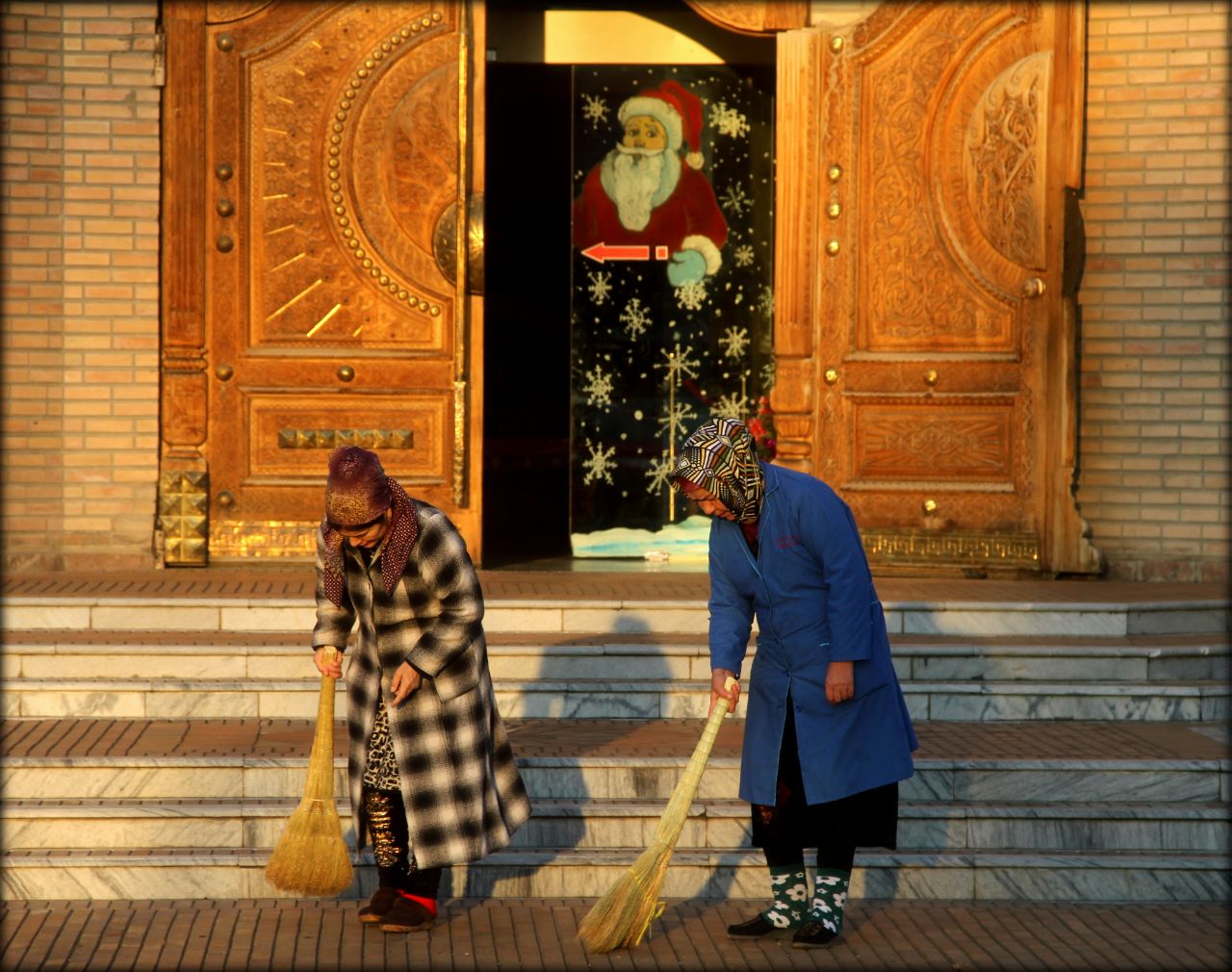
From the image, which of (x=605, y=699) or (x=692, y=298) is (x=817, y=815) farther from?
(x=692, y=298)

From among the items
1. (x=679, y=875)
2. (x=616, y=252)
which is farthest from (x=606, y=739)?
(x=616, y=252)

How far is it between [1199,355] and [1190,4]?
1.89 m

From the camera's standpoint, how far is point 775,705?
223 inches

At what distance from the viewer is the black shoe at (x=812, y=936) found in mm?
5594

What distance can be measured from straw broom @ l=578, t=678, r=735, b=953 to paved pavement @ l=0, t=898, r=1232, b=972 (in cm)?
8

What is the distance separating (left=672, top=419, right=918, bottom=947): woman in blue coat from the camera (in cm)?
554

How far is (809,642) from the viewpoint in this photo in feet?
18.4

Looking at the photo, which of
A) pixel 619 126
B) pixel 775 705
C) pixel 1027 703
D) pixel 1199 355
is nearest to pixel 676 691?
pixel 1027 703

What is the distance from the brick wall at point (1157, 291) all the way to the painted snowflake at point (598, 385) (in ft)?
9.79

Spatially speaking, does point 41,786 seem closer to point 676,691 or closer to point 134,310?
point 676,691

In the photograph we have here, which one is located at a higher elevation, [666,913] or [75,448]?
[75,448]

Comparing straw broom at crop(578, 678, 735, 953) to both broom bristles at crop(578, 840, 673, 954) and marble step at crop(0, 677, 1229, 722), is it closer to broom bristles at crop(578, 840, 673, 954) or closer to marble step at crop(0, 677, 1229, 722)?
broom bristles at crop(578, 840, 673, 954)

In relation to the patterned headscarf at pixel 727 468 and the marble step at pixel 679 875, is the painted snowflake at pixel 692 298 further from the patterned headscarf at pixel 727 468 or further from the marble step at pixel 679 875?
the patterned headscarf at pixel 727 468

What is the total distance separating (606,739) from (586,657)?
2.57 feet
